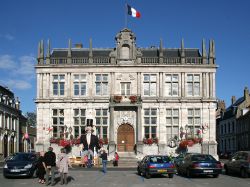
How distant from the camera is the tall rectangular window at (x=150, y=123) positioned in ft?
151

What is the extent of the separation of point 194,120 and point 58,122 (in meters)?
15.1

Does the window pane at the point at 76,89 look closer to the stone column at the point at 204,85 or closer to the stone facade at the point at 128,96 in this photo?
the stone facade at the point at 128,96

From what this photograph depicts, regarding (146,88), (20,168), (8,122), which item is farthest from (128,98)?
(8,122)

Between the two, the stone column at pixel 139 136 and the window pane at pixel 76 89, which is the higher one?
the window pane at pixel 76 89

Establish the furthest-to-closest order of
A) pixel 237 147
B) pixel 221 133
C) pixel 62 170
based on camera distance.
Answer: pixel 221 133 < pixel 237 147 < pixel 62 170

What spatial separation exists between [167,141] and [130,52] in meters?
10.8

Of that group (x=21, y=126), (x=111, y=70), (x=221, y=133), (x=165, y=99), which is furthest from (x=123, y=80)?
(x=221, y=133)

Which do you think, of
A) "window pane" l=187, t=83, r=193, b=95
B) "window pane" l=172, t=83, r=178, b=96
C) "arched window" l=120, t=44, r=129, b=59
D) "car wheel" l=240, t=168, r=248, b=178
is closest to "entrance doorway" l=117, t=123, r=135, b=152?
"window pane" l=172, t=83, r=178, b=96

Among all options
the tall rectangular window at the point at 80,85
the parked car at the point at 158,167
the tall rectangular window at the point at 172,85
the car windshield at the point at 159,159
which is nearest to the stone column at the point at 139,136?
the tall rectangular window at the point at 172,85

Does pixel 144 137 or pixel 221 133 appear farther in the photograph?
pixel 221 133

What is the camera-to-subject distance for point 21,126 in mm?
73062

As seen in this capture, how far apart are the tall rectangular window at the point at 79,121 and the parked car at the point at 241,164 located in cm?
2260

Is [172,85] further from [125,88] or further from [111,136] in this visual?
[111,136]

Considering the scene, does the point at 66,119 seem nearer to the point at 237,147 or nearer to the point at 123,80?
the point at 123,80
